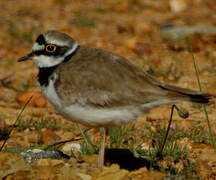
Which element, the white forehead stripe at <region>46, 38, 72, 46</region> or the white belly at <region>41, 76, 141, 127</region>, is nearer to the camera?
the white belly at <region>41, 76, 141, 127</region>

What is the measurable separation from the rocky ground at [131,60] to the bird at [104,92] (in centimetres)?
41

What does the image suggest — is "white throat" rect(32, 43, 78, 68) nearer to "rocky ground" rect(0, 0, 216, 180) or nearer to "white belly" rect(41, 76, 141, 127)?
"white belly" rect(41, 76, 141, 127)

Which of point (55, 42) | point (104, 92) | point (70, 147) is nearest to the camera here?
point (104, 92)

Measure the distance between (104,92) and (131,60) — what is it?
359 centimetres

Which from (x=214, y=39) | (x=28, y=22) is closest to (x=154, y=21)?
(x=214, y=39)

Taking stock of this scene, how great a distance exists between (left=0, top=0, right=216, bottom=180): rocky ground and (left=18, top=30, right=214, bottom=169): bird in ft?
1.34

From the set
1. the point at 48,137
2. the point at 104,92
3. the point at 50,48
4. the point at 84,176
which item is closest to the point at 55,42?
the point at 50,48

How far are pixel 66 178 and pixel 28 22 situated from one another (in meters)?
6.19

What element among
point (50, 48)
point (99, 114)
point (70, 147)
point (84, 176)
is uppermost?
point (50, 48)

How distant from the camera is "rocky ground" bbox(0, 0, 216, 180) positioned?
3.21 m

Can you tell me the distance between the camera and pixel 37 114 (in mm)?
5059

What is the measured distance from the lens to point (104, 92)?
314 centimetres

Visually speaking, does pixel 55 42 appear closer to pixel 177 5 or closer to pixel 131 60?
pixel 131 60

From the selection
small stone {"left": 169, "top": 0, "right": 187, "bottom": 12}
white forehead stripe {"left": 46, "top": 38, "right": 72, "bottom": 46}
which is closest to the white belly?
white forehead stripe {"left": 46, "top": 38, "right": 72, "bottom": 46}
